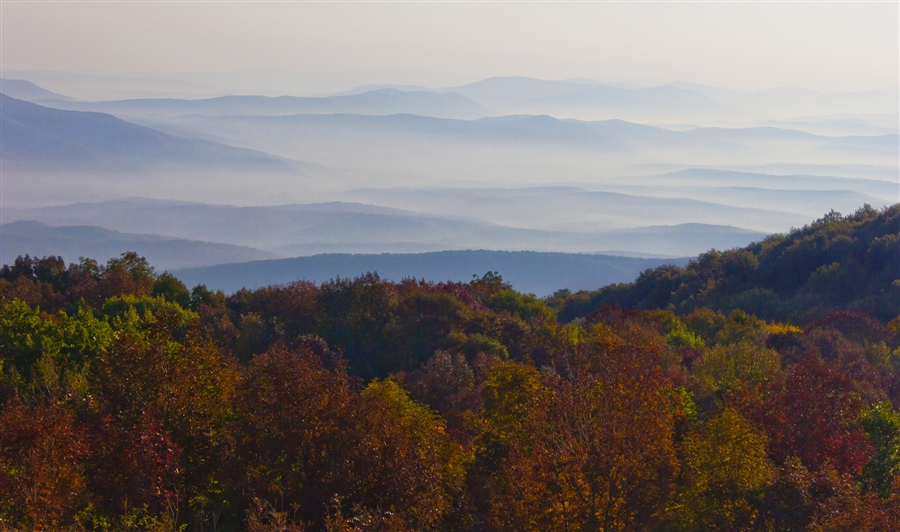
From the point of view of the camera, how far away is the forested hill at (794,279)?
165 ft

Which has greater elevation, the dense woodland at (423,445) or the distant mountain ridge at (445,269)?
the dense woodland at (423,445)

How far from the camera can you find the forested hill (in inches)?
1980

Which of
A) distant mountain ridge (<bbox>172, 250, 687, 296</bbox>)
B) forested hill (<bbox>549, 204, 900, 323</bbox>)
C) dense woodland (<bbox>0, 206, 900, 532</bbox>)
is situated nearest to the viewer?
dense woodland (<bbox>0, 206, 900, 532</bbox>)

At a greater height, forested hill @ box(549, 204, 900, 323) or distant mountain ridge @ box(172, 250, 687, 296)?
forested hill @ box(549, 204, 900, 323)

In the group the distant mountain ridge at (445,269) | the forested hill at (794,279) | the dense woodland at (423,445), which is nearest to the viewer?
the dense woodland at (423,445)

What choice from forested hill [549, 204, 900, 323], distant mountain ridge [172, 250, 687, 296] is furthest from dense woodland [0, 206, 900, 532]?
distant mountain ridge [172, 250, 687, 296]

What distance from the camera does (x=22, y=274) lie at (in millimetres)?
44281

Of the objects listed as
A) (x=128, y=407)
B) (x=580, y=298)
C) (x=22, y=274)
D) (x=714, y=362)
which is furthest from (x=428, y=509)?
(x=580, y=298)

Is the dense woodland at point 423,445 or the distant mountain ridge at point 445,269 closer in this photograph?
the dense woodland at point 423,445

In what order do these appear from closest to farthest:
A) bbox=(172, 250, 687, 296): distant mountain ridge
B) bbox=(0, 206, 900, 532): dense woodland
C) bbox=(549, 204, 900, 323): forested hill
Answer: bbox=(0, 206, 900, 532): dense woodland
bbox=(549, 204, 900, 323): forested hill
bbox=(172, 250, 687, 296): distant mountain ridge

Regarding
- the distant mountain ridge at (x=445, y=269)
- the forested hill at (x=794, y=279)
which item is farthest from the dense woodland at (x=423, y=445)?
the distant mountain ridge at (x=445, y=269)

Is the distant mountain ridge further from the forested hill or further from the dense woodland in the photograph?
the dense woodland

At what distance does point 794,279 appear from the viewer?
188ft

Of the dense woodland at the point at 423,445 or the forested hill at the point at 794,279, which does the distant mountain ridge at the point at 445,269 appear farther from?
the dense woodland at the point at 423,445
